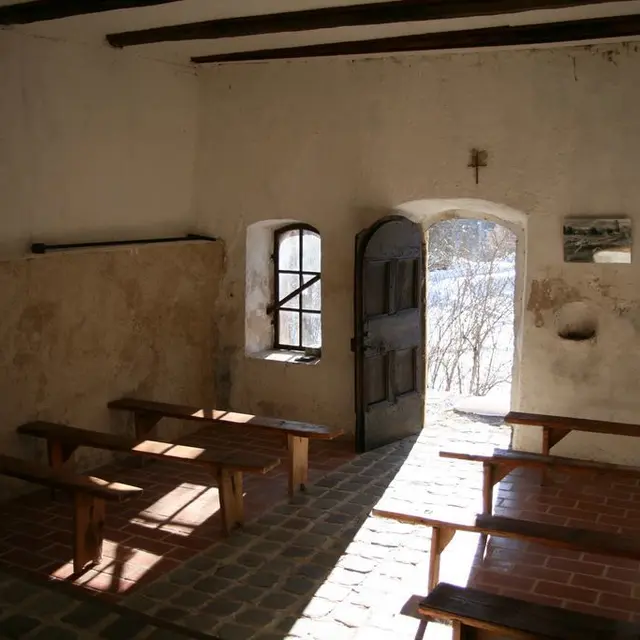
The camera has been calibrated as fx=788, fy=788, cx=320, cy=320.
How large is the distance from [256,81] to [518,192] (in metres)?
2.78

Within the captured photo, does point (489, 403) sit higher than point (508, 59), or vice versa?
point (508, 59)

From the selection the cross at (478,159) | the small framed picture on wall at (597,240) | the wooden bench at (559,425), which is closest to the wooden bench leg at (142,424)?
the wooden bench at (559,425)

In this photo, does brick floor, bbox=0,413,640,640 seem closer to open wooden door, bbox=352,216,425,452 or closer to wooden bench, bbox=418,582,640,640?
open wooden door, bbox=352,216,425,452

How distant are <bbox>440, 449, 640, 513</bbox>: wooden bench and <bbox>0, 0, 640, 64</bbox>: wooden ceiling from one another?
2994 millimetres

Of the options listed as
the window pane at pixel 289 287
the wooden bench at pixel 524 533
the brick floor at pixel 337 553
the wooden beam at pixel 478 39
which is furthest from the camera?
the window pane at pixel 289 287

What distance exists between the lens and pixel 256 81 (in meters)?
7.70

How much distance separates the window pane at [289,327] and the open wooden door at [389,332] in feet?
4.55

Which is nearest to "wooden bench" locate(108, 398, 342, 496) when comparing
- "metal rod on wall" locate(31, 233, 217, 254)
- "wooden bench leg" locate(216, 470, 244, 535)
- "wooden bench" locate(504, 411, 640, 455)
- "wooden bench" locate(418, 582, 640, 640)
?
"wooden bench leg" locate(216, 470, 244, 535)

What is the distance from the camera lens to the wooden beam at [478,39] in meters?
5.86

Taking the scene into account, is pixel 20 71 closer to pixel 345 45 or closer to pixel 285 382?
pixel 345 45

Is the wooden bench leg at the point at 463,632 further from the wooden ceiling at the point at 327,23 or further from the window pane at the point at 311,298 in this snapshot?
the window pane at the point at 311,298

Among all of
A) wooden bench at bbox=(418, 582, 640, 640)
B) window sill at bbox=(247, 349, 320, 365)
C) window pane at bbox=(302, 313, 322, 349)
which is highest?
window pane at bbox=(302, 313, 322, 349)

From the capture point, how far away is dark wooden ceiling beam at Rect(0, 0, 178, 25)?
5.19m

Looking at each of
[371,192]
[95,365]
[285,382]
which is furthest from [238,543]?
[371,192]
